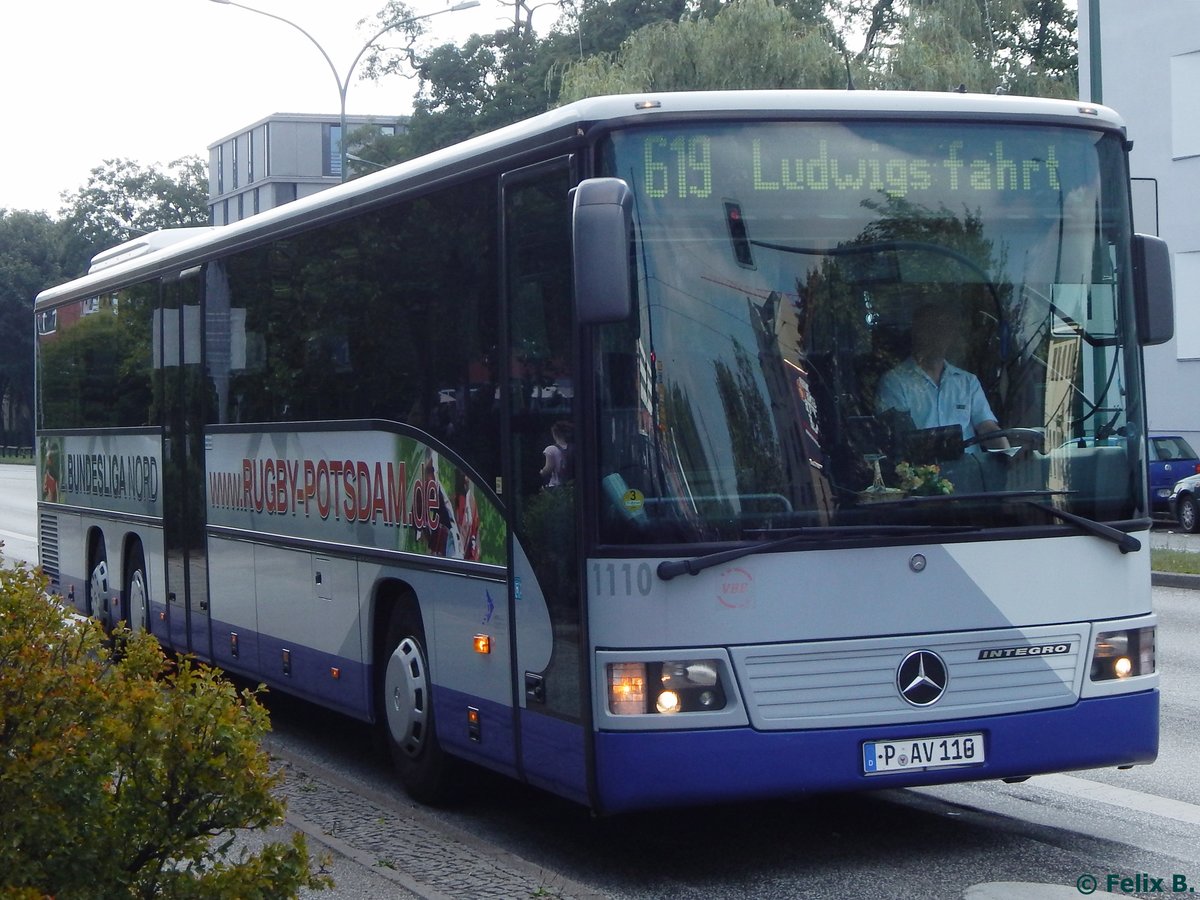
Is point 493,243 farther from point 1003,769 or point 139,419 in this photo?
point 139,419

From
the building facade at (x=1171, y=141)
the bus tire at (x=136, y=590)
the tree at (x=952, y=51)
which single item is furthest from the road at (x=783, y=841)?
the tree at (x=952, y=51)

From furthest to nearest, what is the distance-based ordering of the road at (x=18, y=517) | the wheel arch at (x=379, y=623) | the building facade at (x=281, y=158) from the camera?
1. the building facade at (x=281, y=158)
2. the road at (x=18, y=517)
3. the wheel arch at (x=379, y=623)

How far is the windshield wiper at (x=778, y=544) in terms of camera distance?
6.41 metres

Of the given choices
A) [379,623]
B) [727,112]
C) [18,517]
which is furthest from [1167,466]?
[727,112]

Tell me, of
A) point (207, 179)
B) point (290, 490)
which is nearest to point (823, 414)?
point (290, 490)

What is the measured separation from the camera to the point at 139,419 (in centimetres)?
1330

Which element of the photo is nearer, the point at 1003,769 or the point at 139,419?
the point at 1003,769

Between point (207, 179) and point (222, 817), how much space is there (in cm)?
11970

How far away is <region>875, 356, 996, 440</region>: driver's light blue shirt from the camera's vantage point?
262 inches

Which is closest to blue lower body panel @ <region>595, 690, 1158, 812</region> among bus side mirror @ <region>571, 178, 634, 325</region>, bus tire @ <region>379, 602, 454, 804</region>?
bus side mirror @ <region>571, 178, 634, 325</region>

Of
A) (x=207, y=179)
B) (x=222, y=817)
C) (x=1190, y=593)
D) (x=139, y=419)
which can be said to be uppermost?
(x=207, y=179)

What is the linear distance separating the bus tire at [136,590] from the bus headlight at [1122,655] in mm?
8310

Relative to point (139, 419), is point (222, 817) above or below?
below

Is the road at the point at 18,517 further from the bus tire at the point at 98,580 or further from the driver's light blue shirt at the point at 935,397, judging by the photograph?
the driver's light blue shirt at the point at 935,397
